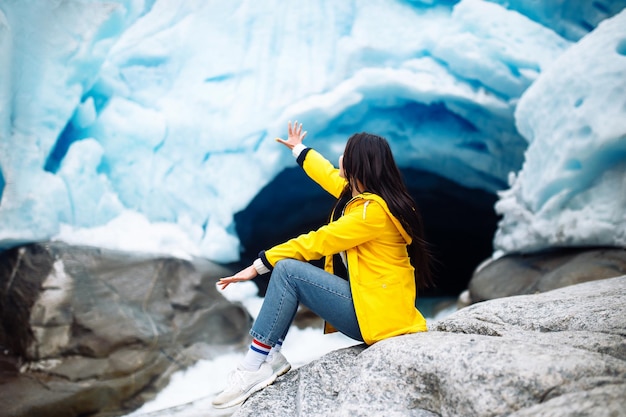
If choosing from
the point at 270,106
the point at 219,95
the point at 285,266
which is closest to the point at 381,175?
the point at 285,266

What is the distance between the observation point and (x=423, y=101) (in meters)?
4.78

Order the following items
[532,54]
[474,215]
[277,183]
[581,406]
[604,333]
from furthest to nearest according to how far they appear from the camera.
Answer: [474,215]
[277,183]
[532,54]
[604,333]
[581,406]

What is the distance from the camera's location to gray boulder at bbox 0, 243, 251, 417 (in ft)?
10.2

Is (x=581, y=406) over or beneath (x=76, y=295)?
over

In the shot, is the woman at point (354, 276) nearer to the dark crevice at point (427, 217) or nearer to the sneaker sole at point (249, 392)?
the sneaker sole at point (249, 392)

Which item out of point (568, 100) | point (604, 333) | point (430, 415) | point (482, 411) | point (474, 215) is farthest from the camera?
point (474, 215)

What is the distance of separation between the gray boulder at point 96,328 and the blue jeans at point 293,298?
186cm

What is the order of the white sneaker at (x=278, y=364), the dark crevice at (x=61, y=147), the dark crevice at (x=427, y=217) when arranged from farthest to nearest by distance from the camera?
the dark crevice at (x=427, y=217) < the dark crevice at (x=61, y=147) < the white sneaker at (x=278, y=364)

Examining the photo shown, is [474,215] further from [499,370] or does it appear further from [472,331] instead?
[499,370]

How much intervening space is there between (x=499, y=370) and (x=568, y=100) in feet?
10.0

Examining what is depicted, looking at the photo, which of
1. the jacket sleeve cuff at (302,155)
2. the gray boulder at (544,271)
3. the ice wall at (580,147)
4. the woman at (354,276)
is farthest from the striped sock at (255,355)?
the ice wall at (580,147)

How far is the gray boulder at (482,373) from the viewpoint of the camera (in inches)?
50.0

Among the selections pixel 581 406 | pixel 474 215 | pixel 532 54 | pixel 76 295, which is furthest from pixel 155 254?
pixel 474 215

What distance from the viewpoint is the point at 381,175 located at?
73.9 inches
